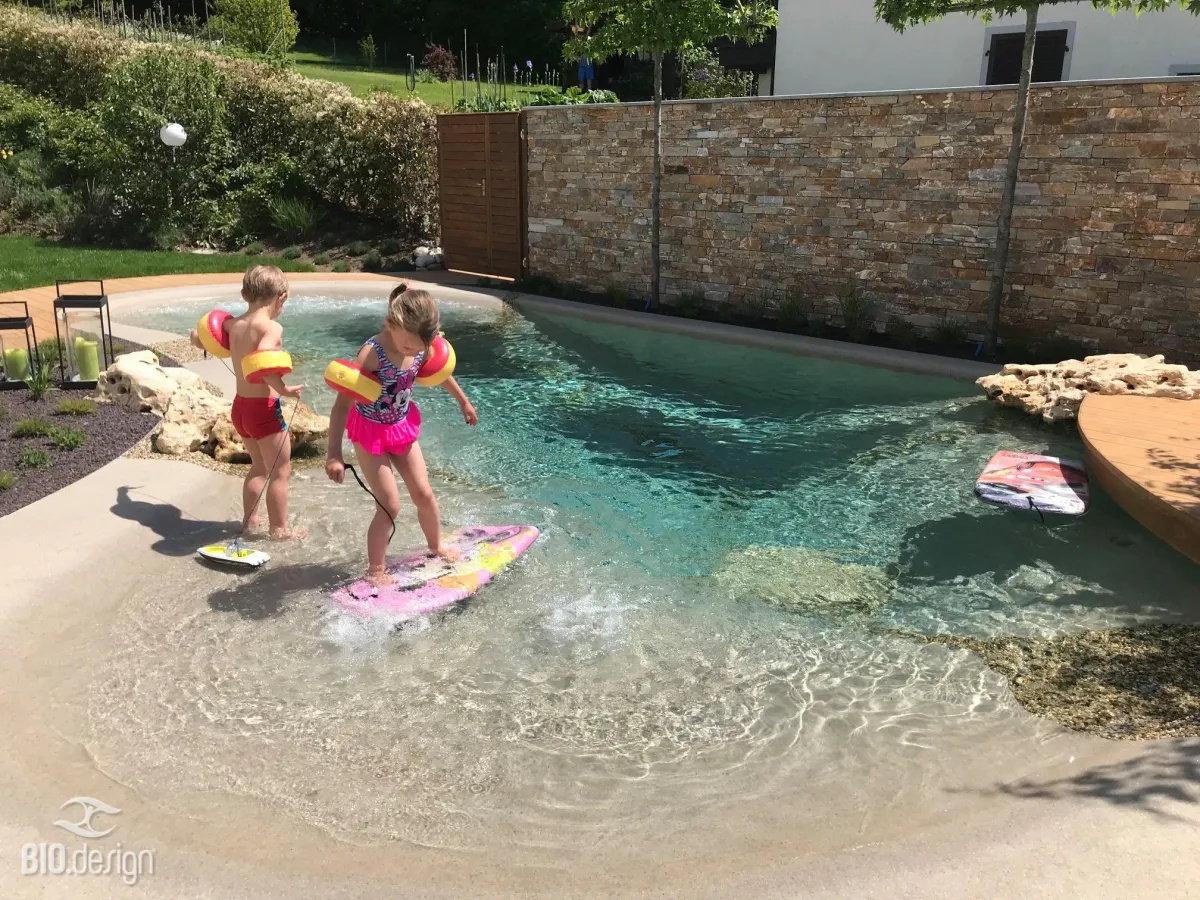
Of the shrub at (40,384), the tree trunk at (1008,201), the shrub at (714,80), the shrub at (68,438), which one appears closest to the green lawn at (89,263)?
the shrub at (40,384)

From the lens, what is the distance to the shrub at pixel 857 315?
11375 millimetres

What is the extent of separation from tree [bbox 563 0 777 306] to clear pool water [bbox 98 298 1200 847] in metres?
5.76

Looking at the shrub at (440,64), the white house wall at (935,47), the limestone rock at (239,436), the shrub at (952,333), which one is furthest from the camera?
A: the shrub at (440,64)

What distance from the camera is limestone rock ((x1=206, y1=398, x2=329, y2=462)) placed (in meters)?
7.38

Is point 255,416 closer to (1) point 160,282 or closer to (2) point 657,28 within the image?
(2) point 657,28

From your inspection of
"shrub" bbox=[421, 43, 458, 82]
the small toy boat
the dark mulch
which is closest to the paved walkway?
the dark mulch

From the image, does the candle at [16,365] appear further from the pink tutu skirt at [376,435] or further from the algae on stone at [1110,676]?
the algae on stone at [1110,676]

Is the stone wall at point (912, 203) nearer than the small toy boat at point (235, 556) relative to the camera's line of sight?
No

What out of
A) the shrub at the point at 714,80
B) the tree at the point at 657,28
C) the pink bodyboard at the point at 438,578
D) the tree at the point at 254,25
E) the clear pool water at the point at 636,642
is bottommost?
the clear pool water at the point at 636,642

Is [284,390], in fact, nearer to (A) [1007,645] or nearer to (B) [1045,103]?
(A) [1007,645]

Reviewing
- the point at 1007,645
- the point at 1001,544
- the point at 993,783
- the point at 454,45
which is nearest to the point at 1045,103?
the point at 1001,544

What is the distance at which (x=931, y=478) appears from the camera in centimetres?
755

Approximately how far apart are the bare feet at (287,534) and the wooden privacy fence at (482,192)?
1006 centimetres

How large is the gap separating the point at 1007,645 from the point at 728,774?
6.40ft
